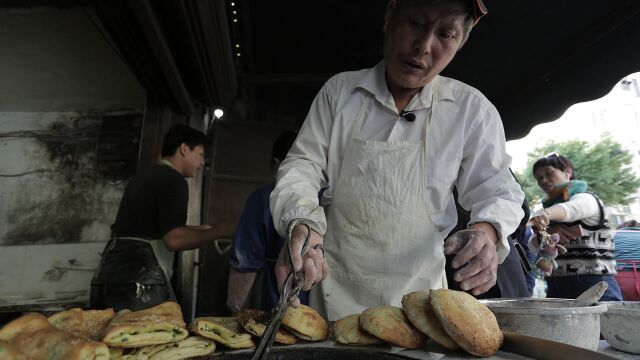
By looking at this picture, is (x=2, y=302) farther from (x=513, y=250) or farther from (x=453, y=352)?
(x=513, y=250)

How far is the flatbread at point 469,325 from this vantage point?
34.1 inches

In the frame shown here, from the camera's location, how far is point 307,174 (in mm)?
1577

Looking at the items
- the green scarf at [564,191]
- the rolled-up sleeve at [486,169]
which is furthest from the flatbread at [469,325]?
the green scarf at [564,191]

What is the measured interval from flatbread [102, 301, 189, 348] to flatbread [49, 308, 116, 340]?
0.08 m

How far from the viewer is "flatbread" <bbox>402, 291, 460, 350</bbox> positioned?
0.93m

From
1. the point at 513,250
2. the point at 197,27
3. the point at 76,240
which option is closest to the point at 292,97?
the point at 197,27

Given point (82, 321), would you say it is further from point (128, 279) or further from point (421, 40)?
point (128, 279)

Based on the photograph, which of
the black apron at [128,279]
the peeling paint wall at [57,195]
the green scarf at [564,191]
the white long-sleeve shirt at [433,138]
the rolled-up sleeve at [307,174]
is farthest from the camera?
the peeling paint wall at [57,195]

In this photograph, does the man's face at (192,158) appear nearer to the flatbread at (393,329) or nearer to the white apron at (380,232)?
the white apron at (380,232)

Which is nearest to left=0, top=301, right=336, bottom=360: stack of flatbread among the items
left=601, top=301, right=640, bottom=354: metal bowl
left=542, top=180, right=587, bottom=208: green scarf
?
left=601, top=301, right=640, bottom=354: metal bowl

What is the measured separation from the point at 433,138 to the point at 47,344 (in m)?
1.62

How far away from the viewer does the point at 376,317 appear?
101cm

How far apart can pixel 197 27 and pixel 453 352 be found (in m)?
2.81

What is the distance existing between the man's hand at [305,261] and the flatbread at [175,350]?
0.26 m
